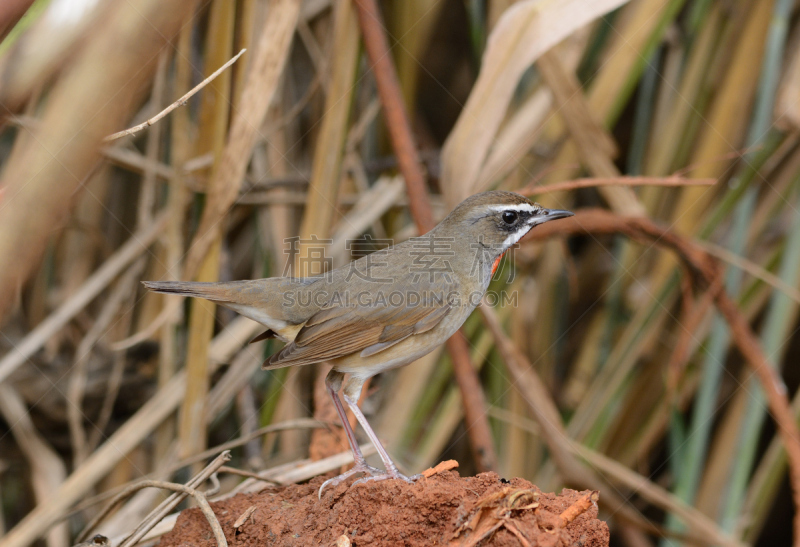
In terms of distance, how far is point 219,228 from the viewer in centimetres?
329

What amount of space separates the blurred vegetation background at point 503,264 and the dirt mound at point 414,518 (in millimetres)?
835

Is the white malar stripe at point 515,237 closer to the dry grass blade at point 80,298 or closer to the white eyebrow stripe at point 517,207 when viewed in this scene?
the white eyebrow stripe at point 517,207

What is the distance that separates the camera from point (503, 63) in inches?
128

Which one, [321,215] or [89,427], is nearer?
[321,215]

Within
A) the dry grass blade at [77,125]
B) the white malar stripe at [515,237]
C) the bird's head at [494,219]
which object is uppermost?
the dry grass blade at [77,125]

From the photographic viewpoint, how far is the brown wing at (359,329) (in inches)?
119

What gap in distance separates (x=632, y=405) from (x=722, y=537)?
3.51 feet

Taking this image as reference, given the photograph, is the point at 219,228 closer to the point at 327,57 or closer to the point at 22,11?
the point at 327,57

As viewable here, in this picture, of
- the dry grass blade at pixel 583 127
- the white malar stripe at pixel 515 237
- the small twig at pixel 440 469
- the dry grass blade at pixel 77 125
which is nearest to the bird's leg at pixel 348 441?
the small twig at pixel 440 469

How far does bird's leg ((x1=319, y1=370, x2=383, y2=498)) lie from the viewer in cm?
244

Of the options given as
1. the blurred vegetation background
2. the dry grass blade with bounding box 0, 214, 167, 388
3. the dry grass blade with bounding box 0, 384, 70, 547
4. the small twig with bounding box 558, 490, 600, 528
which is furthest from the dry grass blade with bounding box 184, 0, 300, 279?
the small twig with bounding box 558, 490, 600, 528

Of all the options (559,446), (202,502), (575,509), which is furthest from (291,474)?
(559,446)

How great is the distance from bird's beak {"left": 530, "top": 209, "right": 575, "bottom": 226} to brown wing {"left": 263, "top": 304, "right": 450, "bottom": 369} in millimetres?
642

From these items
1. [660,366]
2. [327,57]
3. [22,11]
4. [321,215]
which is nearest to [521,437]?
[660,366]
